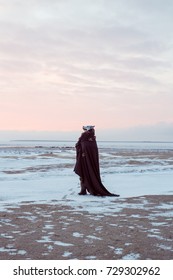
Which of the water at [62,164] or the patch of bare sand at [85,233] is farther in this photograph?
the water at [62,164]

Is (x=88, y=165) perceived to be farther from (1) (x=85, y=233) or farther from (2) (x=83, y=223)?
(1) (x=85, y=233)

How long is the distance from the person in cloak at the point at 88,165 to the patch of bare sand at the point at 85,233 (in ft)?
7.07

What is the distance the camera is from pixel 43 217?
8805 mm

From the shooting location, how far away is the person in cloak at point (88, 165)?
12.5 m

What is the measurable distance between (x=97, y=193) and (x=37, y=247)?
6.26 m

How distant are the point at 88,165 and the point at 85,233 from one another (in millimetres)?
5452

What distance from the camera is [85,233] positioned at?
7.27 metres

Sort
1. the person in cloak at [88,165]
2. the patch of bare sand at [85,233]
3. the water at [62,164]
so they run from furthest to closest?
the water at [62,164]
the person in cloak at [88,165]
the patch of bare sand at [85,233]

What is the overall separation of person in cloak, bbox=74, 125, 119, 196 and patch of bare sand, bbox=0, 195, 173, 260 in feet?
7.07

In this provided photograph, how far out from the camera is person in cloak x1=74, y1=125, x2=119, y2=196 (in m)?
12.5

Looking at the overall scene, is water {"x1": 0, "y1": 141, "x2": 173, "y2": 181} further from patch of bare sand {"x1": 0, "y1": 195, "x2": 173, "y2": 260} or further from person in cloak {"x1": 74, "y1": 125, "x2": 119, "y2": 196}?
patch of bare sand {"x1": 0, "y1": 195, "x2": 173, "y2": 260}

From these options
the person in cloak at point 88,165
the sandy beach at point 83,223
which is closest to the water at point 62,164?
the person in cloak at point 88,165

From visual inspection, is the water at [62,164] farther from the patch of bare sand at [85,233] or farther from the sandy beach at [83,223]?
the patch of bare sand at [85,233]
